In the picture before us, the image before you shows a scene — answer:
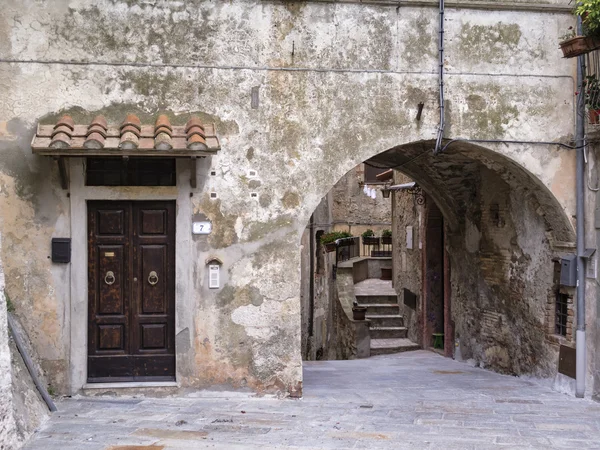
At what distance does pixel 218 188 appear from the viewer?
802cm

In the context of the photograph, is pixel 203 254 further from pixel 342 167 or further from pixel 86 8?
pixel 86 8

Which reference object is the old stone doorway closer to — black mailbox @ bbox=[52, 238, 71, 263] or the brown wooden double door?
the brown wooden double door

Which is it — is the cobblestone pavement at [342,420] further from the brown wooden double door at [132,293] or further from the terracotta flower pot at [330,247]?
the terracotta flower pot at [330,247]

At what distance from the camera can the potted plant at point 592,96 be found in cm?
815

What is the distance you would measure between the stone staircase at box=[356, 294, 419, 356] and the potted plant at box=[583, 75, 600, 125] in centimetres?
844

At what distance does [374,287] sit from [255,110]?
13.5 metres

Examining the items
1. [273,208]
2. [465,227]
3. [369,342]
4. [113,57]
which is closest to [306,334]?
[369,342]

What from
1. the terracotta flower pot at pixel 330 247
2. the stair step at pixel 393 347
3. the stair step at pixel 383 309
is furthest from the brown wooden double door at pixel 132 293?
the terracotta flower pot at pixel 330 247

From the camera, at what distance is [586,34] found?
767 cm

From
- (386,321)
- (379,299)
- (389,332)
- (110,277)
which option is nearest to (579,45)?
(110,277)

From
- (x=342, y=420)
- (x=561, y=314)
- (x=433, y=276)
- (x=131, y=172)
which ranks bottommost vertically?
(x=342, y=420)

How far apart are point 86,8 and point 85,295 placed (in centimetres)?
323

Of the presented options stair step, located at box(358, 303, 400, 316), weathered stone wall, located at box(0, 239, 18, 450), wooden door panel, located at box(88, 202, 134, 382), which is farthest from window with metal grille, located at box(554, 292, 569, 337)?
stair step, located at box(358, 303, 400, 316)

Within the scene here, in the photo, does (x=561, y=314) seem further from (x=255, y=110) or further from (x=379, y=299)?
(x=379, y=299)
